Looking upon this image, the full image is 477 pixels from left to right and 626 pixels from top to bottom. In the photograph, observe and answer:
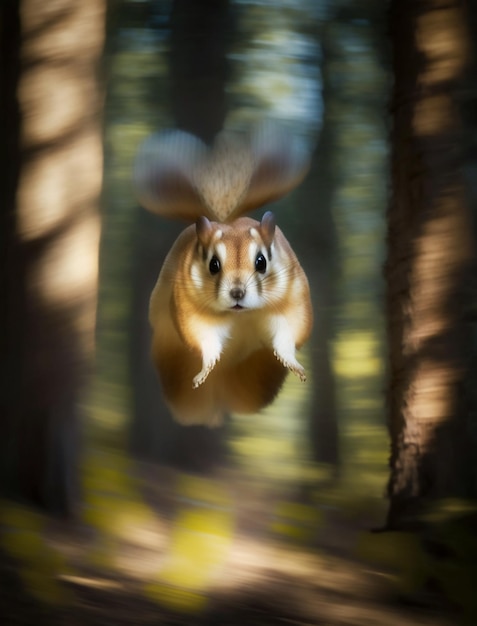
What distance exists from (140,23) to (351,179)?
60 centimetres

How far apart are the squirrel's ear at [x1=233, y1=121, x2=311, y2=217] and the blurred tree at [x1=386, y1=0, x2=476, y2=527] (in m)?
0.22

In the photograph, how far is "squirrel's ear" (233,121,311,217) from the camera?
1726 millimetres

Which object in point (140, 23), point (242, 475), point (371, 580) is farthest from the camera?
point (140, 23)

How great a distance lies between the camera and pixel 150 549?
1.59 meters

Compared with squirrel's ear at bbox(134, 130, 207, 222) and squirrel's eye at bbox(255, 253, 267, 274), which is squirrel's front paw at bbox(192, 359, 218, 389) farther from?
squirrel's ear at bbox(134, 130, 207, 222)

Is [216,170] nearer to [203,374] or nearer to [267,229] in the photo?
[267,229]

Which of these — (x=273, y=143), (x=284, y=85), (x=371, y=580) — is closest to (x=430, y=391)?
(x=371, y=580)

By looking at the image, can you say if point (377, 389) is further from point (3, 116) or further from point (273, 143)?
point (3, 116)

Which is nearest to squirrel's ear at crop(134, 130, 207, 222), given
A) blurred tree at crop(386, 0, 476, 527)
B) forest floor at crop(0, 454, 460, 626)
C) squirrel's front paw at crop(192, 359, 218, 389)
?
squirrel's front paw at crop(192, 359, 218, 389)

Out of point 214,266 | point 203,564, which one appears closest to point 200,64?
point 214,266

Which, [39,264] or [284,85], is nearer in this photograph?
[39,264]

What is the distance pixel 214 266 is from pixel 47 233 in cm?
36

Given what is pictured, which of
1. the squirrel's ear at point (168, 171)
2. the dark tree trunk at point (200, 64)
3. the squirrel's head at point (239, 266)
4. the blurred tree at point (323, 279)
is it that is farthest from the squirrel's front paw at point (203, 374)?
the dark tree trunk at point (200, 64)

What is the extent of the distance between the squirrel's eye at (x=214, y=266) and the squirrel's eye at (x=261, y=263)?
81 millimetres
